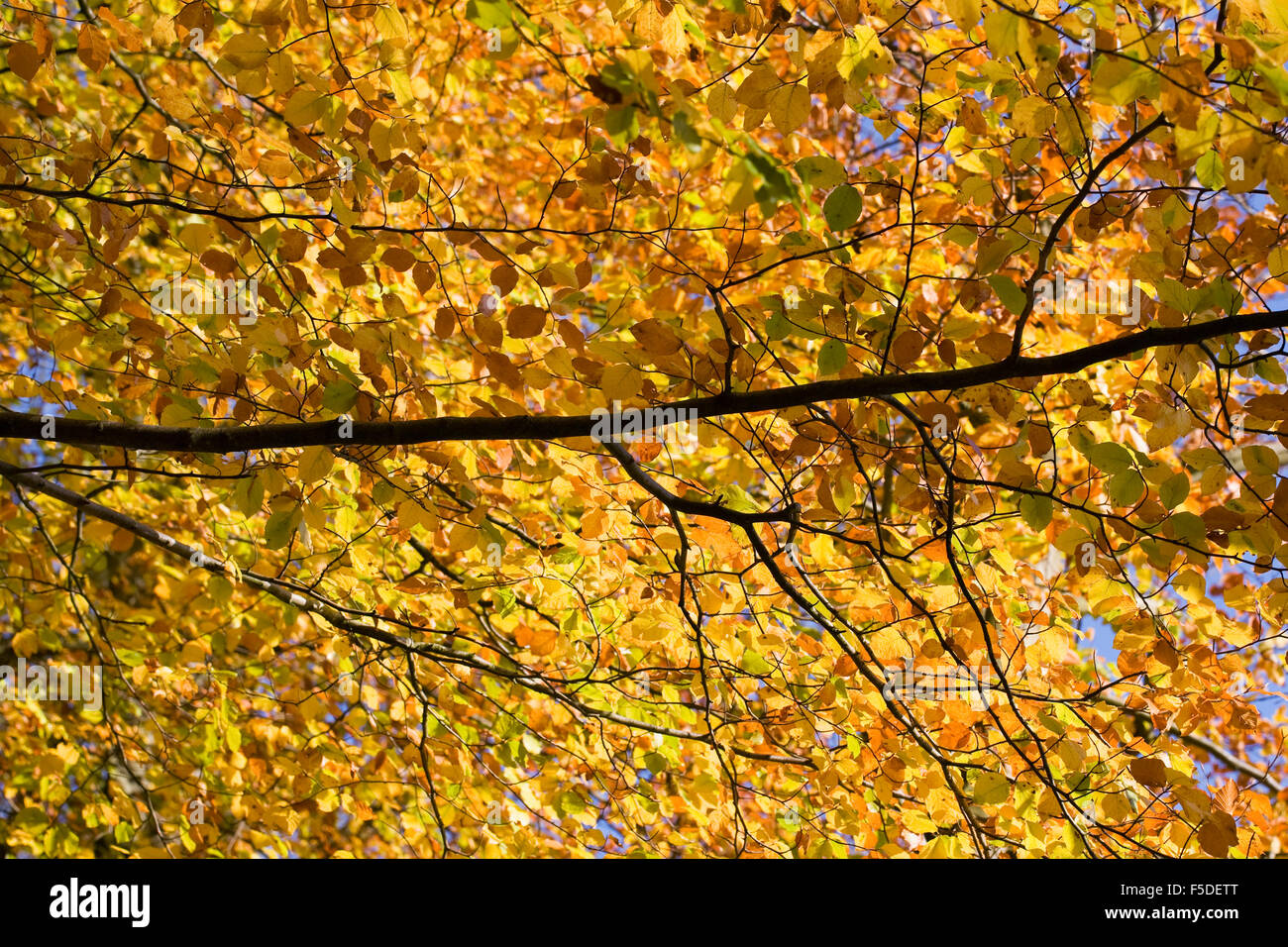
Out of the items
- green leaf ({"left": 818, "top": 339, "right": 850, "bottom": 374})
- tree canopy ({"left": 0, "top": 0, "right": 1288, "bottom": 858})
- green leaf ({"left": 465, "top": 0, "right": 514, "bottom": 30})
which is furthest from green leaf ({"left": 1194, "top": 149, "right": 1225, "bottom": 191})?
green leaf ({"left": 465, "top": 0, "right": 514, "bottom": 30})

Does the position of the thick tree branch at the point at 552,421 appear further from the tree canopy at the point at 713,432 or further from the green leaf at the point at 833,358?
the green leaf at the point at 833,358

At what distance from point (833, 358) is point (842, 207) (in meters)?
0.39

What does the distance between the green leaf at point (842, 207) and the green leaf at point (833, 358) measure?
0.32 metres

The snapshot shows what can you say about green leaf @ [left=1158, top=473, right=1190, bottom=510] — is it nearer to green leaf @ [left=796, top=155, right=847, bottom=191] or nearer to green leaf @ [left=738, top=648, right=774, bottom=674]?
green leaf @ [left=796, top=155, right=847, bottom=191]

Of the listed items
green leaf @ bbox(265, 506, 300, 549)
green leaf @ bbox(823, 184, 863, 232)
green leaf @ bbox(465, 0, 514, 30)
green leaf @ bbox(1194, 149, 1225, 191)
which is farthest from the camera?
green leaf @ bbox(265, 506, 300, 549)

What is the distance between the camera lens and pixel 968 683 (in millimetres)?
3008

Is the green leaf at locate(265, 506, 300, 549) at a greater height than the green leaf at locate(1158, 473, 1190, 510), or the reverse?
the green leaf at locate(265, 506, 300, 549)

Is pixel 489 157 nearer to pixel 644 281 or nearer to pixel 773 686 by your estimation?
pixel 644 281

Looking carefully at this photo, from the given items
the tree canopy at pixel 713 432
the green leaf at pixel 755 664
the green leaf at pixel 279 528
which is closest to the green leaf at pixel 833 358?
the tree canopy at pixel 713 432

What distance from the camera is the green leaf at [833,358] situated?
2.18m

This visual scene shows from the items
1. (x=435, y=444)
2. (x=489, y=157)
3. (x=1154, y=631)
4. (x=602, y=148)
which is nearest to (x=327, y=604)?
(x=435, y=444)

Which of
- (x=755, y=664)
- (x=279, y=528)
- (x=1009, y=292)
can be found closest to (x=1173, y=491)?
(x=1009, y=292)

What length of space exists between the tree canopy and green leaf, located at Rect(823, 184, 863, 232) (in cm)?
Result: 1

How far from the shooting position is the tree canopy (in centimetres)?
216
